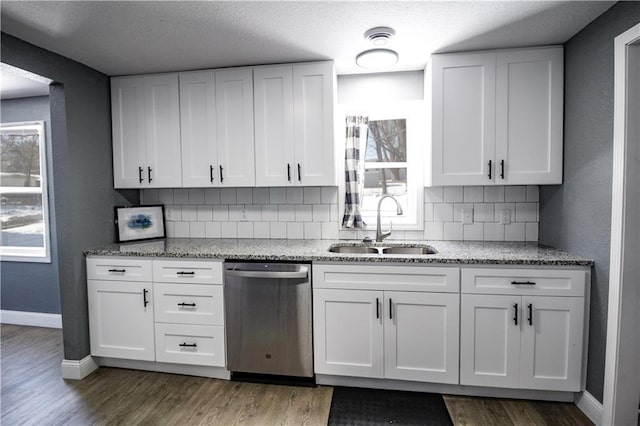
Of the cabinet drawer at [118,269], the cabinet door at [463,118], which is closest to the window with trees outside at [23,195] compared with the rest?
the cabinet drawer at [118,269]

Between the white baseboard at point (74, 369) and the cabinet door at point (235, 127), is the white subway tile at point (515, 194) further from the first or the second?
the white baseboard at point (74, 369)

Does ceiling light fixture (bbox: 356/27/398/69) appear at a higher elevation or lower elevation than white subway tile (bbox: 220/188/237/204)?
higher

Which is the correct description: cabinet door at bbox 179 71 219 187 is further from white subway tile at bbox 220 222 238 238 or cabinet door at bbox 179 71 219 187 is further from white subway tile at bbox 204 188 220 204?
white subway tile at bbox 220 222 238 238

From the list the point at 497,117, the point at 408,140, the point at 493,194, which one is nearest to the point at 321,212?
the point at 408,140

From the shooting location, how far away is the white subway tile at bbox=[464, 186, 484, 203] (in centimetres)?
276

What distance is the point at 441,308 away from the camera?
7.11 feet

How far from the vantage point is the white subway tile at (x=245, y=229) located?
3.08 m

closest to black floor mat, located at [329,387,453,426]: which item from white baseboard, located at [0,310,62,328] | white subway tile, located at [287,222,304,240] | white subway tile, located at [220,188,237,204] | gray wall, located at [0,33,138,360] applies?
white subway tile, located at [287,222,304,240]

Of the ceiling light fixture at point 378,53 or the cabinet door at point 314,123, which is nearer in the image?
the ceiling light fixture at point 378,53

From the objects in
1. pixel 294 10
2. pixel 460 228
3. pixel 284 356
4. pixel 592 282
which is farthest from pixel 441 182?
pixel 284 356

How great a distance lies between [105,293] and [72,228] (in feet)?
1.80

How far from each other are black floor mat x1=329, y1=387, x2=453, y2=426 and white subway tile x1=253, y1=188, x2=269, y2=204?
5.36 feet

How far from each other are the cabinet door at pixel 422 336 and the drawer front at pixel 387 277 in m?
0.05

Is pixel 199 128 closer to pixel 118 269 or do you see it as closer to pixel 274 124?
pixel 274 124
